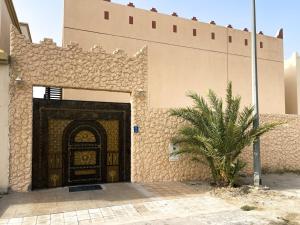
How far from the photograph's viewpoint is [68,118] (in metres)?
8.52

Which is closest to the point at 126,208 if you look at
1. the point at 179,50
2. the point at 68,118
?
the point at 68,118

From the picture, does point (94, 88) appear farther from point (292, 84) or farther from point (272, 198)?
point (292, 84)

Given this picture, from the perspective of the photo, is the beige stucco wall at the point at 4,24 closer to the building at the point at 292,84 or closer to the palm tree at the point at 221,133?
the palm tree at the point at 221,133

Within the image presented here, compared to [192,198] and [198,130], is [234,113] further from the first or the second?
[192,198]

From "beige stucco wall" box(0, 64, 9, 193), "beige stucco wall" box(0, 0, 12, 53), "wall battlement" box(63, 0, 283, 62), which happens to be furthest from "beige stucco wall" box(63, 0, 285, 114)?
"beige stucco wall" box(0, 64, 9, 193)

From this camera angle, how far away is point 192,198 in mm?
7336

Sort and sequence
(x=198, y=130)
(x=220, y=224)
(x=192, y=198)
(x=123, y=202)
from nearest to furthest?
(x=220, y=224)
(x=123, y=202)
(x=192, y=198)
(x=198, y=130)

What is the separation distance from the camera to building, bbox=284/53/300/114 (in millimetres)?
18047

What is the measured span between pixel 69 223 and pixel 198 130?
16.3 ft

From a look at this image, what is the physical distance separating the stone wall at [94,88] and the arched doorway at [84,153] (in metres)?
1.02

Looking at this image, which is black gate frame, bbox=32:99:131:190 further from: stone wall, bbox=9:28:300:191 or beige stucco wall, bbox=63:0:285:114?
beige stucco wall, bbox=63:0:285:114

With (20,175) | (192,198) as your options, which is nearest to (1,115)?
(20,175)

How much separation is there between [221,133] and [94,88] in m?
4.21

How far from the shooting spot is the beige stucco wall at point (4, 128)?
760 cm
